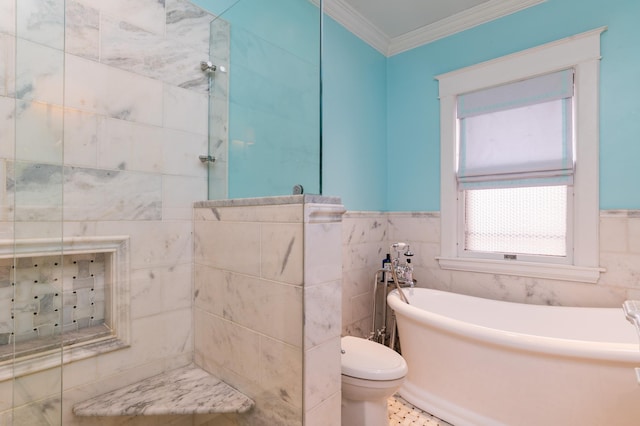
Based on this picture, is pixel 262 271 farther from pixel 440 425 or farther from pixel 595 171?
pixel 595 171

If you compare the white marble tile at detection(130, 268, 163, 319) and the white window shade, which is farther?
the white window shade

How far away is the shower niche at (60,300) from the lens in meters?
1.02

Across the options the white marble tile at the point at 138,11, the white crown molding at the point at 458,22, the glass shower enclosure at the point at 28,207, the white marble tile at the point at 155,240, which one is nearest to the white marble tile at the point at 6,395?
the glass shower enclosure at the point at 28,207

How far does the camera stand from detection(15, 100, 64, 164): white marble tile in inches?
40.0

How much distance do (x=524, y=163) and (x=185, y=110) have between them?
2240mm

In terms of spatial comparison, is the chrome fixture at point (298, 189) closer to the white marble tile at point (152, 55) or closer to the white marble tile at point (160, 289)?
the white marble tile at point (160, 289)

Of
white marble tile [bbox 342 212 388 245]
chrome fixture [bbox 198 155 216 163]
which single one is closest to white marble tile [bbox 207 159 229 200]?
chrome fixture [bbox 198 155 216 163]

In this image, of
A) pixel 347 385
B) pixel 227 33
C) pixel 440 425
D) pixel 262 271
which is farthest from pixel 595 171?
pixel 227 33

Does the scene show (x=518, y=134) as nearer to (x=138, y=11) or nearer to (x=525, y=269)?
(x=525, y=269)

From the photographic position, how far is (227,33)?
156 cm

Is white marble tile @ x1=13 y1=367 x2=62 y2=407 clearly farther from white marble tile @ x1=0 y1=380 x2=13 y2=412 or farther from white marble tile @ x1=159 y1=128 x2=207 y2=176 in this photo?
white marble tile @ x1=159 y1=128 x2=207 y2=176

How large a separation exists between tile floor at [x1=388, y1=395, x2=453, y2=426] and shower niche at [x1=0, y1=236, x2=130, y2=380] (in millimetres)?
1494

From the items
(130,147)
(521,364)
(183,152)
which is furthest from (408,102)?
(130,147)

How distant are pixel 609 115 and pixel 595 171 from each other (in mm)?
353
